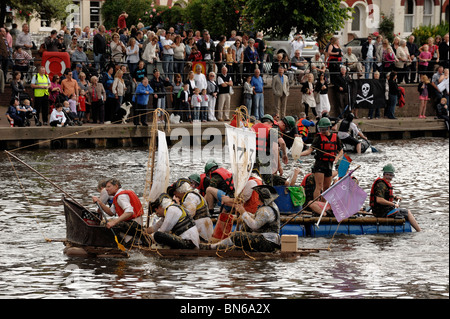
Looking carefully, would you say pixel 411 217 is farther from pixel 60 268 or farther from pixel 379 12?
pixel 379 12

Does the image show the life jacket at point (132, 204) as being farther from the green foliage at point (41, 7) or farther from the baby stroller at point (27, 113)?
the green foliage at point (41, 7)

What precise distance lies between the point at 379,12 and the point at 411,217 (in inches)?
1505

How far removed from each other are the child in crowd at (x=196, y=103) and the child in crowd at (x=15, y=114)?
543 centimetres

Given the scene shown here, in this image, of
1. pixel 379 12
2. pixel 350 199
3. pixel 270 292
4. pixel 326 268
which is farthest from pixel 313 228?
pixel 379 12

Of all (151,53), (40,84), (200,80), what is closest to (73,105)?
(40,84)

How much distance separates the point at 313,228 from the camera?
19.6 metres

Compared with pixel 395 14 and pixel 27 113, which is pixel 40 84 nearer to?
pixel 27 113

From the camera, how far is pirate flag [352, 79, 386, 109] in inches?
1443

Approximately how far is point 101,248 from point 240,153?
2984mm

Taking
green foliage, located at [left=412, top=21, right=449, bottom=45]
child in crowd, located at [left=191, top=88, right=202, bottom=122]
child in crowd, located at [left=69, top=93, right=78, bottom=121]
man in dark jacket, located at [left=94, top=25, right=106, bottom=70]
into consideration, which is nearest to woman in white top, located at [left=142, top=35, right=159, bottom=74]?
man in dark jacket, located at [left=94, top=25, right=106, bottom=70]

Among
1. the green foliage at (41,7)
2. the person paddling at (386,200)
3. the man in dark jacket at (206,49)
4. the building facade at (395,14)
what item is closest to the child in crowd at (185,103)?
the man in dark jacket at (206,49)

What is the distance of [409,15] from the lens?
5819 cm

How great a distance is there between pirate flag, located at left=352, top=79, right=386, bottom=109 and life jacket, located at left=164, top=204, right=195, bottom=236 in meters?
20.3
